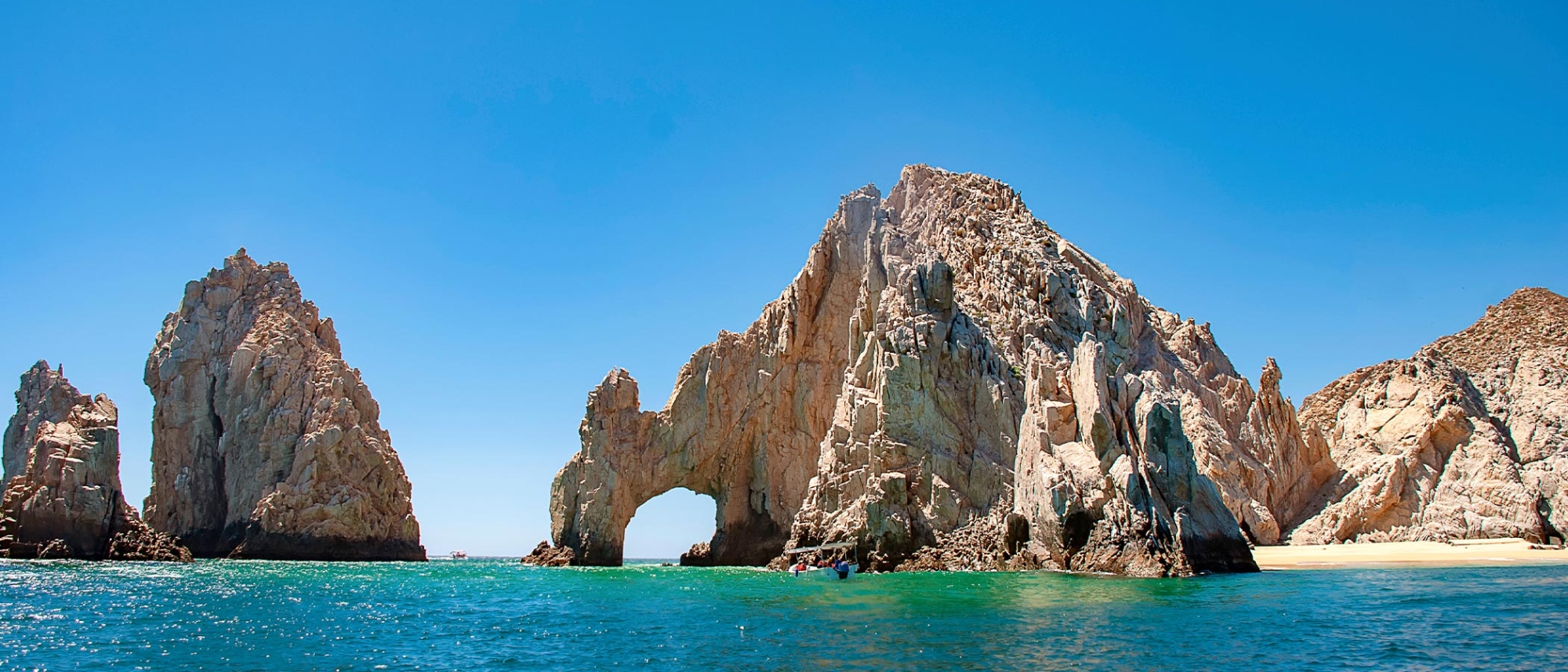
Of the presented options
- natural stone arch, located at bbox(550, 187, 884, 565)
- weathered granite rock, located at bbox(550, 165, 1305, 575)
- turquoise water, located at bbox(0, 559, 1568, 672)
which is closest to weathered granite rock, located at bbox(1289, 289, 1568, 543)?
weathered granite rock, located at bbox(550, 165, 1305, 575)

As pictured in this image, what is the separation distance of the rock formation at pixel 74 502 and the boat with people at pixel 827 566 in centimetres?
4371

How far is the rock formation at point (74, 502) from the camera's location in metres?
61.4

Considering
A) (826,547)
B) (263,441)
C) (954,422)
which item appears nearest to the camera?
(826,547)

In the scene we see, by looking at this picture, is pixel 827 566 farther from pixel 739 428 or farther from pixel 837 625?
pixel 739 428

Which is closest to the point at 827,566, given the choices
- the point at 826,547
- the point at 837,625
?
the point at 826,547

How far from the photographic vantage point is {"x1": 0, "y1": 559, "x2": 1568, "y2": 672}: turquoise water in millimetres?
19766

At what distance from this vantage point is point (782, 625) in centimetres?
2588

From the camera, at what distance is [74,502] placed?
61.6 m

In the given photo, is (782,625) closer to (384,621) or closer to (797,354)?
(384,621)

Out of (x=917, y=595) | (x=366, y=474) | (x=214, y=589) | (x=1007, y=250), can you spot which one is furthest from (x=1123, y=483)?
(x=366, y=474)

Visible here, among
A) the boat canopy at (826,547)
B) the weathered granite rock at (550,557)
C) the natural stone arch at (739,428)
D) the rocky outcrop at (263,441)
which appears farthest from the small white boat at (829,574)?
the rocky outcrop at (263,441)

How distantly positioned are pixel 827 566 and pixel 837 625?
70.3 ft

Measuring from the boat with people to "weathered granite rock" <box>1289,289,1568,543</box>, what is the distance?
95.7 feet

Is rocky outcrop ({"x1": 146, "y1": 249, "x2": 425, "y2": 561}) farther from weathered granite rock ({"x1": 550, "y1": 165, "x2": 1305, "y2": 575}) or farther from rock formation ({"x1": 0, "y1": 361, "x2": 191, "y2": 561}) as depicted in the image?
weathered granite rock ({"x1": 550, "y1": 165, "x2": 1305, "y2": 575})
